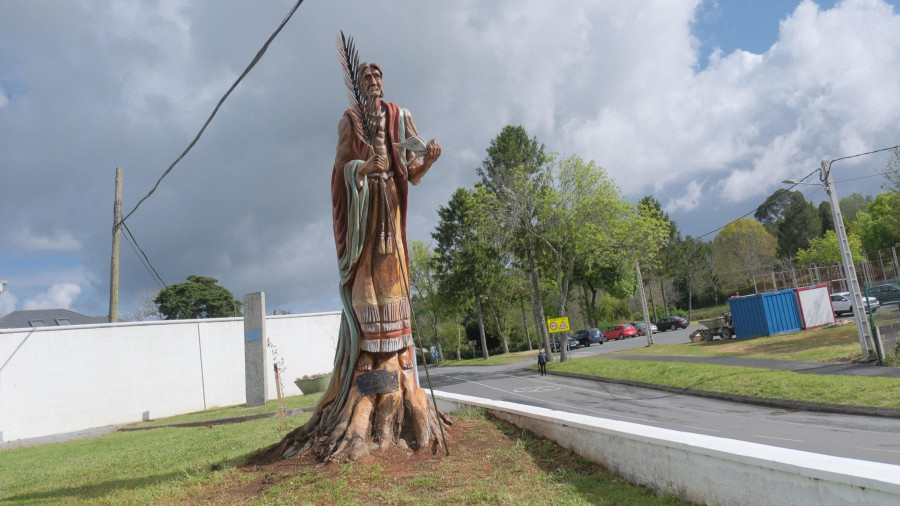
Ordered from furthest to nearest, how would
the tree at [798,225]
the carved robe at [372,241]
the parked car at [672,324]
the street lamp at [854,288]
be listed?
the tree at [798,225] < the parked car at [672,324] < the street lamp at [854,288] < the carved robe at [372,241]

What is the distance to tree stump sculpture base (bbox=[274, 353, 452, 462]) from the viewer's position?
19.4ft

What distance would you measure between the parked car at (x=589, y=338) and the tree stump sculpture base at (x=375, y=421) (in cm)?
3564

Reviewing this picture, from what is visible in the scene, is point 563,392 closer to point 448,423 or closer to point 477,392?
point 477,392

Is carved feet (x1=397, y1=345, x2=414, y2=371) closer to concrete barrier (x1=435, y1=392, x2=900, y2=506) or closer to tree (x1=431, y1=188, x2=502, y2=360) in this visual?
concrete barrier (x1=435, y1=392, x2=900, y2=506)

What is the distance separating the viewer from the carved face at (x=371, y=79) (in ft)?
22.1

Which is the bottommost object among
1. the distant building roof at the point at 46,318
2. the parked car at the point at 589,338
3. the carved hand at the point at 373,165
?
the parked car at the point at 589,338

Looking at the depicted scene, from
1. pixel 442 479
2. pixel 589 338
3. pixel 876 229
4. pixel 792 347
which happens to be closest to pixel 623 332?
pixel 589 338

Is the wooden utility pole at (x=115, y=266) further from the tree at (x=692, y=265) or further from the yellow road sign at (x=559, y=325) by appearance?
the tree at (x=692, y=265)

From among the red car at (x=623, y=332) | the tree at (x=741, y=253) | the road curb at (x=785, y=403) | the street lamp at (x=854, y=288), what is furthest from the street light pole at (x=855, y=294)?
the tree at (x=741, y=253)

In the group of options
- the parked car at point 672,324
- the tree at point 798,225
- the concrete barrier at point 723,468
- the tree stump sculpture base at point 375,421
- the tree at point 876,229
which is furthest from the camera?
the tree at point 798,225

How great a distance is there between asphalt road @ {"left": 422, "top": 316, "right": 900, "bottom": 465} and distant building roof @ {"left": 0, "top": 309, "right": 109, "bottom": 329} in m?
31.8

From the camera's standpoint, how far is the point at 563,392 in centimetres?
1820

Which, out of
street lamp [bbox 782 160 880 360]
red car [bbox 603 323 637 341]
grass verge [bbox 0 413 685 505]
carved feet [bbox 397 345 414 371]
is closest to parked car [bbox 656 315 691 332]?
red car [bbox 603 323 637 341]

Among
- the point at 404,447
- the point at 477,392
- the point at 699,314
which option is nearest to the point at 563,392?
the point at 477,392
